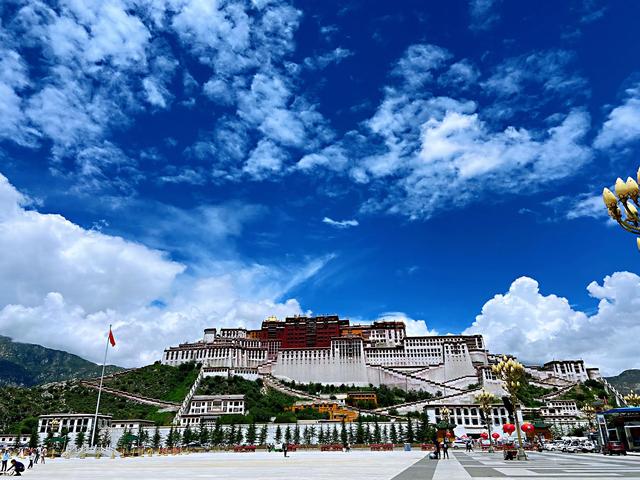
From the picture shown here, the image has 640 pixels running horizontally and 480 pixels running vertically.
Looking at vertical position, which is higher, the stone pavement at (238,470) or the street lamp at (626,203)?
the street lamp at (626,203)

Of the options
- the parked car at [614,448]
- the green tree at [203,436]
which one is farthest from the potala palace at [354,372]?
the parked car at [614,448]

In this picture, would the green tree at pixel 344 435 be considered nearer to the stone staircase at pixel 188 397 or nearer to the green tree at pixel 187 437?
the green tree at pixel 187 437

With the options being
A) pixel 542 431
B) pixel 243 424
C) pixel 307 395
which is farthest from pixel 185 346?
pixel 542 431

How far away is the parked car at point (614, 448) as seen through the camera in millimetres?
34469

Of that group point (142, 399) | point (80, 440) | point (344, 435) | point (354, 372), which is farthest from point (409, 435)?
point (142, 399)

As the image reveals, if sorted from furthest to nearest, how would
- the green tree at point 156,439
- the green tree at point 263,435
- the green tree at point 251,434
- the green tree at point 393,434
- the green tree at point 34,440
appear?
1. the green tree at point 34,440
2. the green tree at point 263,435
3. the green tree at point 251,434
4. the green tree at point 156,439
5. the green tree at point 393,434

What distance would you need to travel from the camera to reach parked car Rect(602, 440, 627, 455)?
113 ft

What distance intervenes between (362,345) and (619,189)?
108141mm

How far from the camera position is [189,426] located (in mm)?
72812

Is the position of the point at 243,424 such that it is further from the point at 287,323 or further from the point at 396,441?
the point at 287,323

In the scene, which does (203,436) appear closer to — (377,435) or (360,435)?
(360,435)

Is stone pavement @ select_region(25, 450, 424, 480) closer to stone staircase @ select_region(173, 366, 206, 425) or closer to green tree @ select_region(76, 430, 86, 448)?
green tree @ select_region(76, 430, 86, 448)

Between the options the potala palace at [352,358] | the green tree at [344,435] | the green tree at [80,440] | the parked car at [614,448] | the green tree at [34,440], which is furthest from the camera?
the potala palace at [352,358]

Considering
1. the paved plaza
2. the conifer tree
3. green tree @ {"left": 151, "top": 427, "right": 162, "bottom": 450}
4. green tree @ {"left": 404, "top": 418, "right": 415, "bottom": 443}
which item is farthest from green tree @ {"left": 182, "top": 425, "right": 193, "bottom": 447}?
the paved plaza
